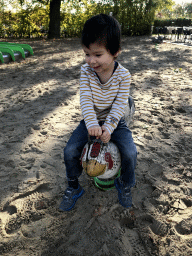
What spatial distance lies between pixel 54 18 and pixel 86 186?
44.0 feet

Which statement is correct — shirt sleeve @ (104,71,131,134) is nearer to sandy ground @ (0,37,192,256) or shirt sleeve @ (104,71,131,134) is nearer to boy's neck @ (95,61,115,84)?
boy's neck @ (95,61,115,84)

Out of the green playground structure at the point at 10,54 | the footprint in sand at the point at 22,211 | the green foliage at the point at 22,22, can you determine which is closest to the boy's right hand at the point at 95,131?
the footprint in sand at the point at 22,211

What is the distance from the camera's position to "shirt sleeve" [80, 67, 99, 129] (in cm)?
178

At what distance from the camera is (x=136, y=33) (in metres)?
14.7

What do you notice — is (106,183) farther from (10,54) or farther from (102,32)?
(10,54)

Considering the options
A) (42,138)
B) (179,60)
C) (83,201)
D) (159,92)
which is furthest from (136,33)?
(83,201)

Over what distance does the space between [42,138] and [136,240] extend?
188 centimetres

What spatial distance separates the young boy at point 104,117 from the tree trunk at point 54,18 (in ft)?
42.9

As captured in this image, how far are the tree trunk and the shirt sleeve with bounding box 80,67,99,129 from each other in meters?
Result: 13.1

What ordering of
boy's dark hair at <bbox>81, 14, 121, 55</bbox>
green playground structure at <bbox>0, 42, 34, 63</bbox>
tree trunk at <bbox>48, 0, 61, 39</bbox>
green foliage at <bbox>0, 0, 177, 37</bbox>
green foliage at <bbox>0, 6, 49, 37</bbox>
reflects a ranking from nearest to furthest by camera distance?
boy's dark hair at <bbox>81, 14, 121, 55</bbox> → green playground structure at <bbox>0, 42, 34, 63</bbox> → tree trunk at <bbox>48, 0, 61, 39</bbox> → green foliage at <bbox>0, 0, 177, 37</bbox> → green foliage at <bbox>0, 6, 49, 37</bbox>

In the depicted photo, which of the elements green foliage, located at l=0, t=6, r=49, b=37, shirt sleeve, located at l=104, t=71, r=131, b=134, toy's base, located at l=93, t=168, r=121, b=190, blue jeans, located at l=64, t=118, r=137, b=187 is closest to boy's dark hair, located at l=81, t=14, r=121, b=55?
shirt sleeve, located at l=104, t=71, r=131, b=134

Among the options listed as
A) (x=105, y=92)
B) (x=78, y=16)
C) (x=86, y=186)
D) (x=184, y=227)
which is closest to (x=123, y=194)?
(x=86, y=186)

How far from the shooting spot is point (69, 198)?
6.37 feet

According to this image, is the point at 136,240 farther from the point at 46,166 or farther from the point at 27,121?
the point at 27,121
